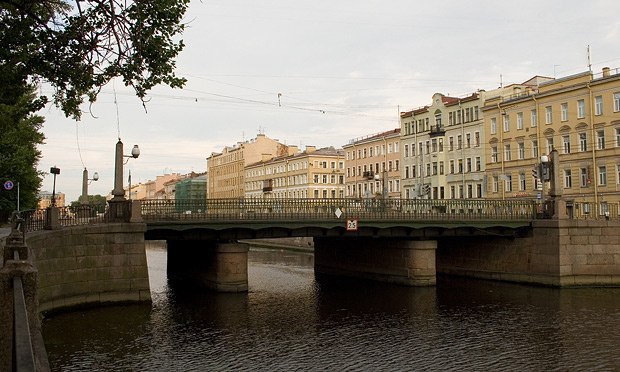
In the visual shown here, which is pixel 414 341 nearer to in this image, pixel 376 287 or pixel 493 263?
pixel 376 287

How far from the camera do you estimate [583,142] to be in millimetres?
54125

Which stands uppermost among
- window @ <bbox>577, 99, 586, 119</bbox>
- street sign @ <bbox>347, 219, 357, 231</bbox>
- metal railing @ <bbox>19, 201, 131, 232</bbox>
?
window @ <bbox>577, 99, 586, 119</bbox>

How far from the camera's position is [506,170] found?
62.6 meters

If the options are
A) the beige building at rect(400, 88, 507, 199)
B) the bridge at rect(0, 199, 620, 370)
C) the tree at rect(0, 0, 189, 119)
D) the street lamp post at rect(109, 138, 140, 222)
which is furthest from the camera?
the beige building at rect(400, 88, 507, 199)

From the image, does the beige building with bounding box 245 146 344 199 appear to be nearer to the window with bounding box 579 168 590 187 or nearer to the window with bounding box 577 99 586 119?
the window with bounding box 579 168 590 187

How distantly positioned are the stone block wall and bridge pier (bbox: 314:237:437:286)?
1567cm

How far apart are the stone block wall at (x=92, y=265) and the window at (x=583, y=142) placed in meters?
40.8

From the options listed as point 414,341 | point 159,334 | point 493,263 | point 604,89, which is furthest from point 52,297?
point 604,89

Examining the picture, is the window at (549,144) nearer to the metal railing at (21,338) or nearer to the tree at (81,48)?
the tree at (81,48)

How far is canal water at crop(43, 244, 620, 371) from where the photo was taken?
1853 centimetres

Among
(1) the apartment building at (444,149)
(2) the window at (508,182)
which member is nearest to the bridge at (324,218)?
(2) the window at (508,182)

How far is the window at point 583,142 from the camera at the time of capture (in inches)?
2116

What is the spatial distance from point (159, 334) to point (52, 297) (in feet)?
17.8

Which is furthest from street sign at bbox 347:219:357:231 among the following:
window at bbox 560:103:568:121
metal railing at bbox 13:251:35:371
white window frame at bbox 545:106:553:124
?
white window frame at bbox 545:106:553:124
